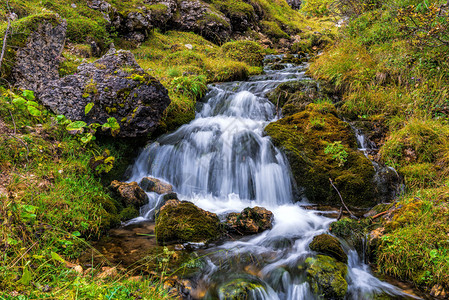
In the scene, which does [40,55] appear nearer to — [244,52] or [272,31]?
[244,52]

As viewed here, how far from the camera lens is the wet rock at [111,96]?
491 cm

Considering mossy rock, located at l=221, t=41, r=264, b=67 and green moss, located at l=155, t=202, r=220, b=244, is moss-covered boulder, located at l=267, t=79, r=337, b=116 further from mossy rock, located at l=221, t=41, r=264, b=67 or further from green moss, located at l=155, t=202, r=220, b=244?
mossy rock, located at l=221, t=41, r=264, b=67

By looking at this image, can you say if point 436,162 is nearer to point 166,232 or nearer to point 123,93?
point 166,232

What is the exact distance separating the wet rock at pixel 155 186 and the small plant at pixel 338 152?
3.48 m

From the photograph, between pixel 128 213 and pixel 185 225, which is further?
A: pixel 128 213

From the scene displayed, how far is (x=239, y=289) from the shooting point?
256 centimetres

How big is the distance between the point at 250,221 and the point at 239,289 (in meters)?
1.45

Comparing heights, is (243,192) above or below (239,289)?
below

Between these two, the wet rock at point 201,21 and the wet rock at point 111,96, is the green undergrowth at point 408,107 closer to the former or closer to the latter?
the wet rock at point 111,96

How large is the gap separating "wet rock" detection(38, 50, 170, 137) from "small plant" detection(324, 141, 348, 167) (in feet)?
12.5

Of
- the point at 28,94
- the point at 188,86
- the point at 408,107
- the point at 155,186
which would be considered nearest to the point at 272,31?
the point at 188,86

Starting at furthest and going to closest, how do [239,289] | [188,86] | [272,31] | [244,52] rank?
[272,31] < [244,52] < [188,86] < [239,289]

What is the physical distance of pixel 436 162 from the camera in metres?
4.36

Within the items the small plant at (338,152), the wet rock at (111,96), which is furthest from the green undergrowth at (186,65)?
the small plant at (338,152)
